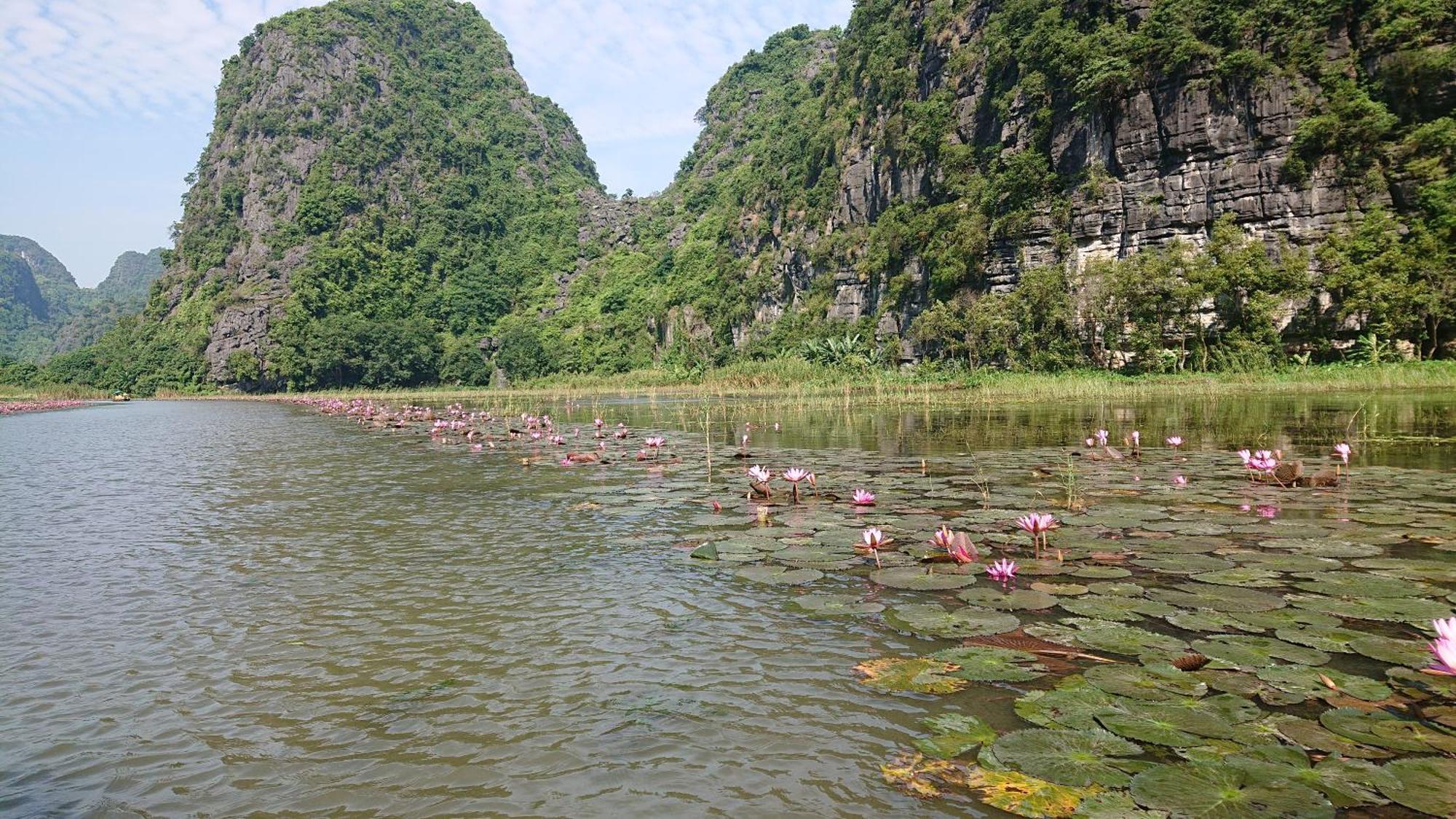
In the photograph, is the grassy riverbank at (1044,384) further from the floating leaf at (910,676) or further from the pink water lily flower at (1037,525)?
the floating leaf at (910,676)

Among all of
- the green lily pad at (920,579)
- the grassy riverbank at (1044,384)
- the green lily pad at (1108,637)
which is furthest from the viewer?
the grassy riverbank at (1044,384)

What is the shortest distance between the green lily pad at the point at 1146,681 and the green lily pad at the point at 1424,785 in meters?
0.90

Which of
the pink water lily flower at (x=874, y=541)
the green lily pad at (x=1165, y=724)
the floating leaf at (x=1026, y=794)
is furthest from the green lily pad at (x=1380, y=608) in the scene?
the floating leaf at (x=1026, y=794)

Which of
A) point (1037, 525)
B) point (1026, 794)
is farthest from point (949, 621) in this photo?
point (1026, 794)

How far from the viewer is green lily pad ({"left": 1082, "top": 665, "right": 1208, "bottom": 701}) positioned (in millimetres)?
3838

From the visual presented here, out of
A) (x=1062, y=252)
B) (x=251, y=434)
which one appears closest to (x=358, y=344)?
(x=251, y=434)

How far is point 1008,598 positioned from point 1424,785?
2705 mm

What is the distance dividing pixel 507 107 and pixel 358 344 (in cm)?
9196

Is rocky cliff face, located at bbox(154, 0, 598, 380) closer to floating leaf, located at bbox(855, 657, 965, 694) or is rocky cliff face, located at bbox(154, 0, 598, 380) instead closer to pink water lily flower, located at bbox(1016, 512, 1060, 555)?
pink water lily flower, located at bbox(1016, 512, 1060, 555)

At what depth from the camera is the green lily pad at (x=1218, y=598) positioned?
5035 mm

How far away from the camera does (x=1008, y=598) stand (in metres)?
5.48

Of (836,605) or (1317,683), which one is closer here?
(1317,683)

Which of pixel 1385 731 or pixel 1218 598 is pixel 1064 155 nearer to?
pixel 1218 598

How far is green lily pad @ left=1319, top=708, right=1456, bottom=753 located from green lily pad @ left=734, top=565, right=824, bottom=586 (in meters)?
3.58
